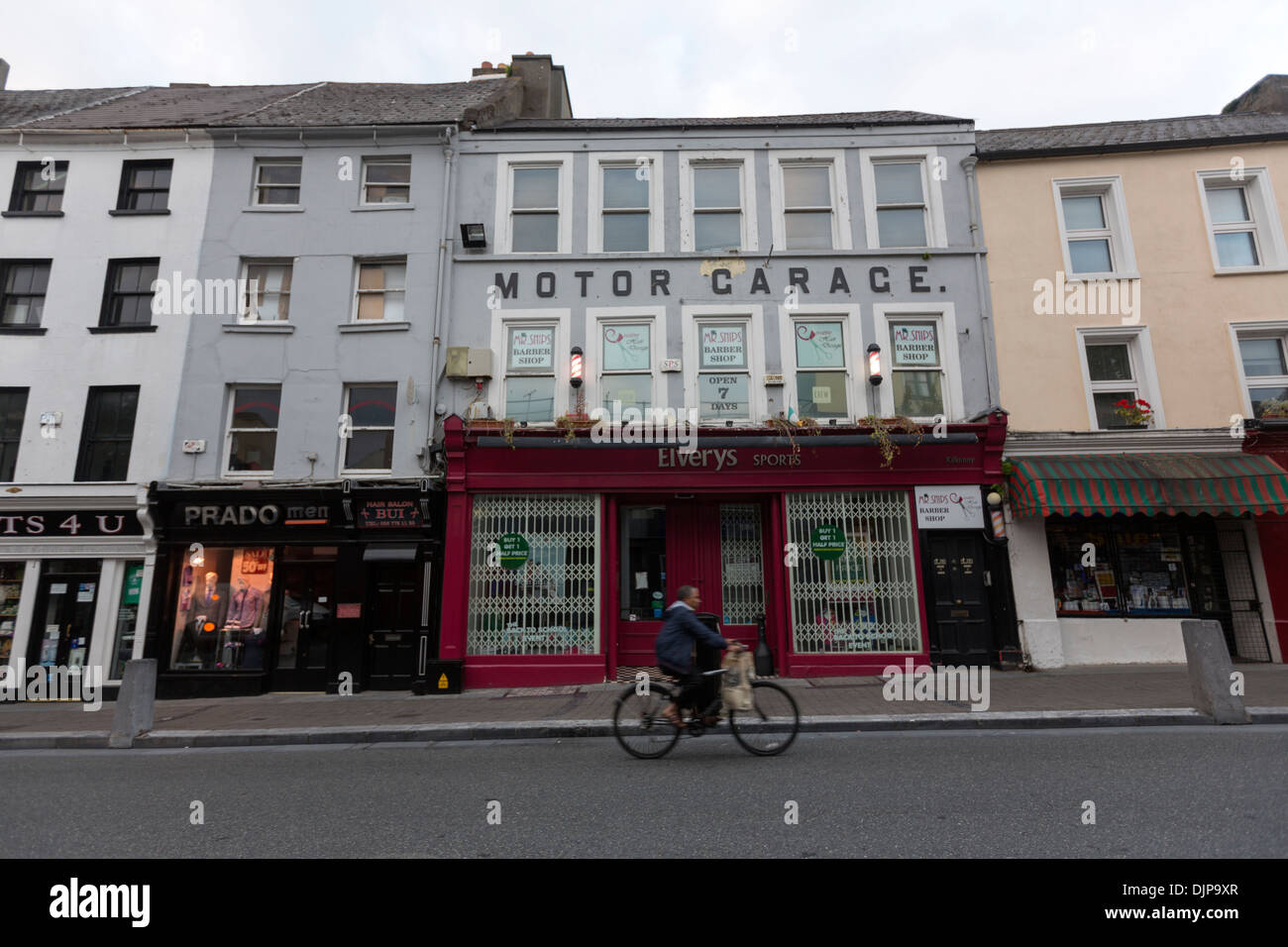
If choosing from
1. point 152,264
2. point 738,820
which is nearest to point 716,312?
point 738,820

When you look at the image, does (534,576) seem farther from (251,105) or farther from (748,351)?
(251,105)

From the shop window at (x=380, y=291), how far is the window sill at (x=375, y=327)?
0.25m

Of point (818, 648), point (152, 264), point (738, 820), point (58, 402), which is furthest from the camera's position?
point (152, 264)

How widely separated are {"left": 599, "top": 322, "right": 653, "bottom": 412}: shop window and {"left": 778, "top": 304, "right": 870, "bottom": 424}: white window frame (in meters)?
2.76

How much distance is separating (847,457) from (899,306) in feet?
11.8

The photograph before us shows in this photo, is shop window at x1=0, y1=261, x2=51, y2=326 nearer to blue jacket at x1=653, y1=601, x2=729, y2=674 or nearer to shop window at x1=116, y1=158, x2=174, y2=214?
shop window at x1=116, y1=158, x2=174, y2=214

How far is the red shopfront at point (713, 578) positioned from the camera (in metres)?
11.8

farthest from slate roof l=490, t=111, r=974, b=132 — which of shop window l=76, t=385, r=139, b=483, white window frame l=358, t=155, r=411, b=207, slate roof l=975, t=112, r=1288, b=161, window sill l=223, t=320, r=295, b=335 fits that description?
shop window l=76, t=385, r=139, b=483

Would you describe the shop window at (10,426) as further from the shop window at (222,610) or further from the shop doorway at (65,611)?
the shop window at (222,610)

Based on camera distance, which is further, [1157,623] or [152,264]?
[152,264]

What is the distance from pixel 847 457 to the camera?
1216cm

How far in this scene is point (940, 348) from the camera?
510 inches

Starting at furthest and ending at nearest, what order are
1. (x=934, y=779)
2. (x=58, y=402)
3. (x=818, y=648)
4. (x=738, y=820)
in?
1. (x=58, y=402)
2. (x=818, y=648)
3. (x=934, y=779)
4. (x=738, y=820)

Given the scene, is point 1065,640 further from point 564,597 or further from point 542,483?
point 542,483
